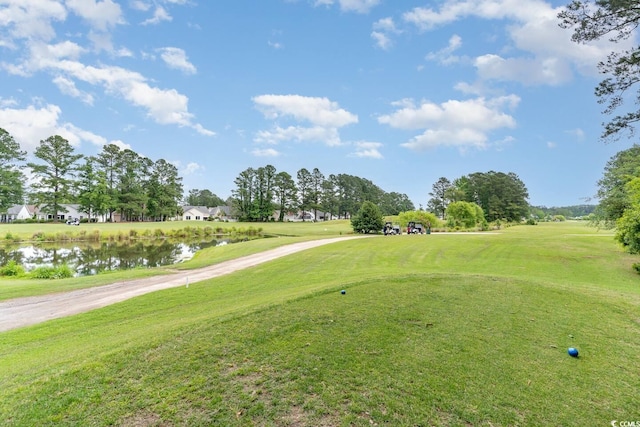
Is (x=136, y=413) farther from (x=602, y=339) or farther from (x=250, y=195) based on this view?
(x=250, y=195)

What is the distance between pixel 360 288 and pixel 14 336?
7.73 m

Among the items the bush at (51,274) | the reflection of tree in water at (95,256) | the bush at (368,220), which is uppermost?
the bush at (368,220)

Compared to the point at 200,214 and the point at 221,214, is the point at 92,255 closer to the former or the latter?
the point at 221,214

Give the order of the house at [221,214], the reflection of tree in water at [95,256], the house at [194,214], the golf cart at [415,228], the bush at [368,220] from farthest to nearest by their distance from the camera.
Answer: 1. the house at [194,214]
2. the house at [221,214]
3. the golf cart at [415,228]
4. the bush at [368,220]
5. the reflection of tree in water at [95,256]

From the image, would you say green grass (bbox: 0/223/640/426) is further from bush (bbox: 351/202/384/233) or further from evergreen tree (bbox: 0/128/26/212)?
evergreen tree (bbox: 0/128/26/212)

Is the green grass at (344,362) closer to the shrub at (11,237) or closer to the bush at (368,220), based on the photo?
the bush at (368,220)

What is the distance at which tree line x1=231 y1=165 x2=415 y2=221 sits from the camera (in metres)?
73.9

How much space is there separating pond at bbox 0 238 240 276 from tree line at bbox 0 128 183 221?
26.4 m

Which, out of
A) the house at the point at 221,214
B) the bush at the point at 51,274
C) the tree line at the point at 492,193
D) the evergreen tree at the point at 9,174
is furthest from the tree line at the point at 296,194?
the bush at the point at 51,274

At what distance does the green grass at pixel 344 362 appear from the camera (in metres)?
3.24

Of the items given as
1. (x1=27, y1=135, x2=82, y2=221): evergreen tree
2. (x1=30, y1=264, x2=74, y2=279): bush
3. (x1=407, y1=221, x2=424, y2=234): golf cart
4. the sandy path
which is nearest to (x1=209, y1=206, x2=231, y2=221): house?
(x1=27, y1=135, x2=82, y2=221): evergreen tree

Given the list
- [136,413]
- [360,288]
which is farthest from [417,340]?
[136,413]

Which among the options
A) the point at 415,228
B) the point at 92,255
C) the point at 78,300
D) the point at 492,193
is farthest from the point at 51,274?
the point at 492,193

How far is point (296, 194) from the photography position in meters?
79.5
